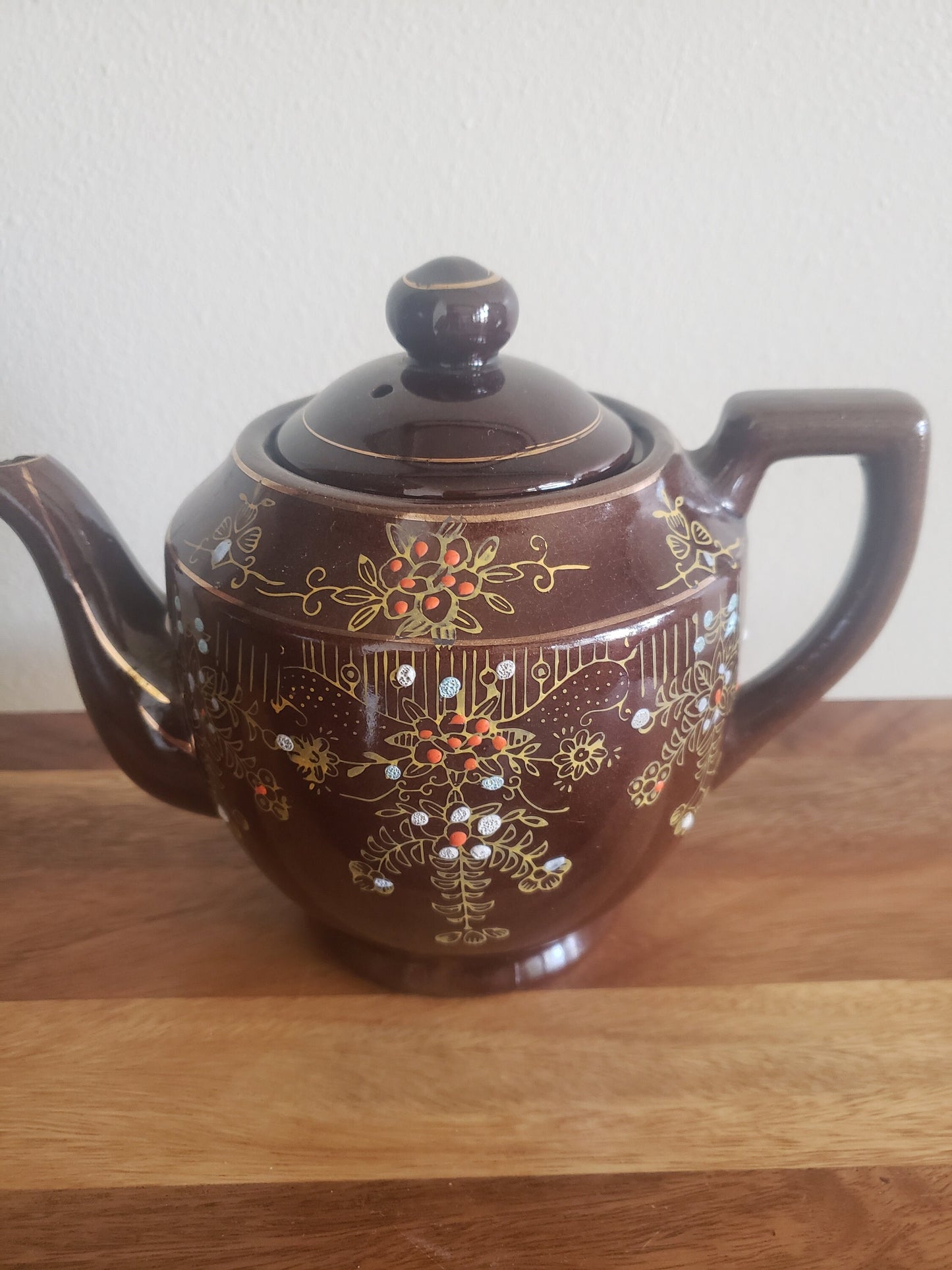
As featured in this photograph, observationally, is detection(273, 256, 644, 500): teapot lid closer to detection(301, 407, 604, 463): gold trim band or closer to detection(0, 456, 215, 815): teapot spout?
detection(301, 407, 604, 463): gold trim band

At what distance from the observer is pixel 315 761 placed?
1.75 feet

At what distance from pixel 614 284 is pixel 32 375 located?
53 cm

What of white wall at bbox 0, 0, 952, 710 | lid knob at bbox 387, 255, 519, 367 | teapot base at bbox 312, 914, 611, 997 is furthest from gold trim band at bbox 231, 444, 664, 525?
white wall at bbox 0, 0, 952, 710

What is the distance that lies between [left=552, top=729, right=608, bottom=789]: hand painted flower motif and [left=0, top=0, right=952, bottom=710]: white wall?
1.67ft

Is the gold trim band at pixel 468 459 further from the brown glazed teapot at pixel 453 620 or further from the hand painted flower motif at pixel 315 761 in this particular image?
the hand painted flower motif at pixel 315 761

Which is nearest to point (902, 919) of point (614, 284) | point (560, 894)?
point (560, 894)

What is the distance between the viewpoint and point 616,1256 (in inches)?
20.9

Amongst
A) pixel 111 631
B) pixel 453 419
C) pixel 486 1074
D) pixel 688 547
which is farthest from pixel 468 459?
pixel 486 1074

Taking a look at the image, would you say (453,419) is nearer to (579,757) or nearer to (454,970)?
(579,757)

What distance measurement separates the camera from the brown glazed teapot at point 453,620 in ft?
1.67

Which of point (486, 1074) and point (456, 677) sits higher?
point (456, 677)

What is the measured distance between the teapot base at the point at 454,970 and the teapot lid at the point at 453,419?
32 cm

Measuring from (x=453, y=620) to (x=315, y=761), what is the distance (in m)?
0.11

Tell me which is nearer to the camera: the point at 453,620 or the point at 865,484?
the point at 453,620
